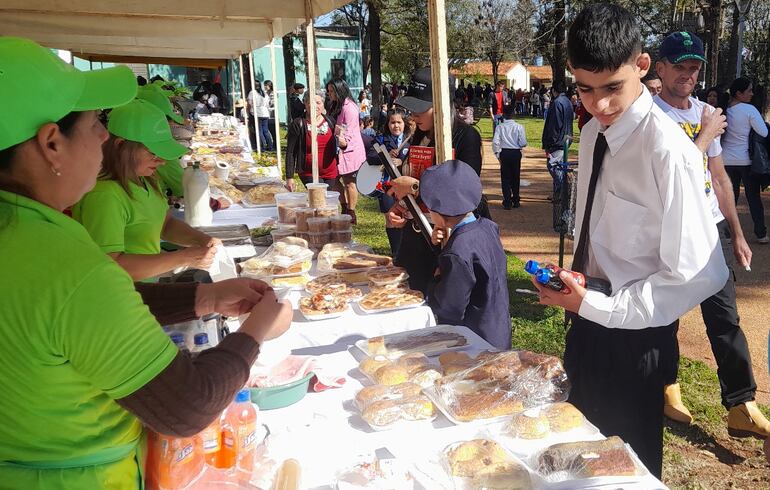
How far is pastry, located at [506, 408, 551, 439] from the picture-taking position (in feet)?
5.46

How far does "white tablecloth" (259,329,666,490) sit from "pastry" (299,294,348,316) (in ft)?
2.47

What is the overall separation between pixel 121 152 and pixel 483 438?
1.85 meters

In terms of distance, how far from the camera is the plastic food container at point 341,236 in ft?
13.0

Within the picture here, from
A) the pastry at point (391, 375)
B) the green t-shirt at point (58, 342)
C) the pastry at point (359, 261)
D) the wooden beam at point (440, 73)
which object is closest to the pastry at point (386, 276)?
the pastry at point (359, 261)

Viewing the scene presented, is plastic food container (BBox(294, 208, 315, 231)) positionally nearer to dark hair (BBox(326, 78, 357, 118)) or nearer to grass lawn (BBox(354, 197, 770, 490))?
grass lawn (BBox(354, 197, 770, 490))

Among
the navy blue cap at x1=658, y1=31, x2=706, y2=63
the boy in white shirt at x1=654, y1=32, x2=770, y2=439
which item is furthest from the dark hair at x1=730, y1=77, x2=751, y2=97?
the navy blue cap at x1=658, y1=31, x2=706, y2=63

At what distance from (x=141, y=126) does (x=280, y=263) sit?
3.68 feet

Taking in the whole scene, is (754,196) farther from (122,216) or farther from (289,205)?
(122,216)

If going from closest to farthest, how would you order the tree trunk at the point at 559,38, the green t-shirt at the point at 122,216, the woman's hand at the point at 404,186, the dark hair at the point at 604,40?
1. the dark hair at the point at 604,40
2. the green t-shirt at the point at 122,216
3. the woman's hand at the point at 404,186
4. the tree trunk at the point at 559,38

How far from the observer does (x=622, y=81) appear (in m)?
1.76

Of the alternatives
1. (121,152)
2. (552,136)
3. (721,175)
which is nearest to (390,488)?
(121,152)

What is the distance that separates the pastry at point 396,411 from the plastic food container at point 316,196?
2.51 m

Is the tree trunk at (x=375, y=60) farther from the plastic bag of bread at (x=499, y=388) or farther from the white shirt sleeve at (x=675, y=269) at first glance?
the white shirt sleeve at (x=675, y=269)

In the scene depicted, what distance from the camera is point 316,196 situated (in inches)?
164
